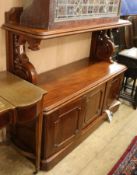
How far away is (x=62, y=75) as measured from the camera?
6.86ft

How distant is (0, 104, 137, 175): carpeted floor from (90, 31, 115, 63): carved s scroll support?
2.69 ft

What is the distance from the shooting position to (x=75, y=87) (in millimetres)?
1877

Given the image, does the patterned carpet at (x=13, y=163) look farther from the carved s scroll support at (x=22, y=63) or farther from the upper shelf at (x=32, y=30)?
the upper shelf at (x=32, y=30)

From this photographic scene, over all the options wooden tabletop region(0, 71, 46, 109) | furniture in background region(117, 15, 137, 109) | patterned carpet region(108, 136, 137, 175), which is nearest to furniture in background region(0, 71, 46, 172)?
wooden tabletop region(0, 71, 46, 109)

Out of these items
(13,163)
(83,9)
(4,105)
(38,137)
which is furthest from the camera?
(13,163)

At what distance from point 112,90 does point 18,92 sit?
140cm

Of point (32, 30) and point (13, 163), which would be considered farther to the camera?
point (13, 163)

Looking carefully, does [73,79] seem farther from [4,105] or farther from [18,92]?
[4,105]

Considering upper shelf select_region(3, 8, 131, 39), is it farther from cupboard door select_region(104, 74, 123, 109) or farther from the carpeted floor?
the carpeted floor

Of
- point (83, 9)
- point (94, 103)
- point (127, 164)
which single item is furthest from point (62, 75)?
point (127, 164)

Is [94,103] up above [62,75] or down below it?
below

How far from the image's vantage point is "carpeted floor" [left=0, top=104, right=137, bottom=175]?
1.83m

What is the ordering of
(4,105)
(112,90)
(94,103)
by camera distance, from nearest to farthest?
(4,105), (94,103), (112,90)

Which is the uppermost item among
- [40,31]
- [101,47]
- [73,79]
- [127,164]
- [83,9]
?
[83,9]
